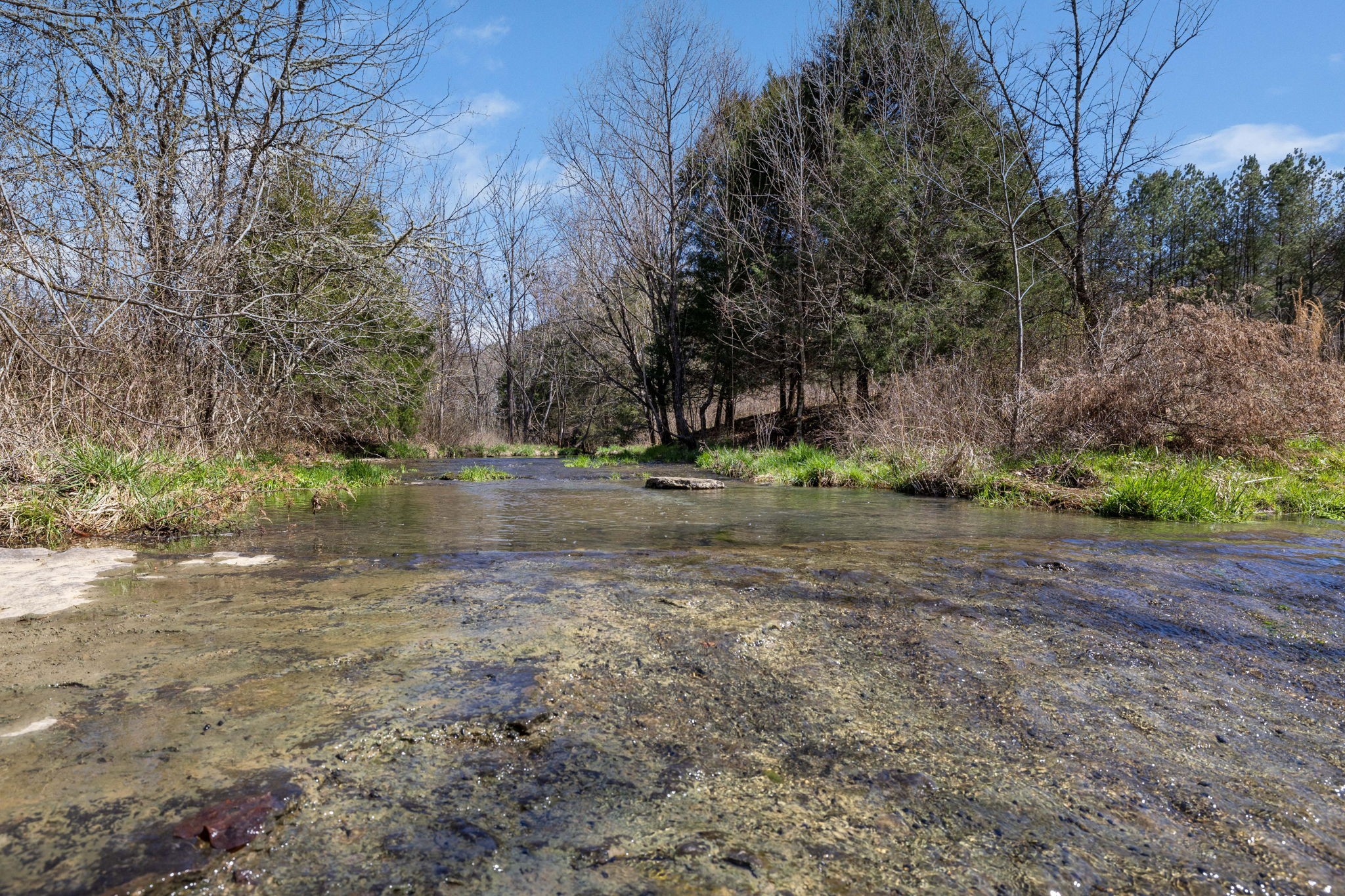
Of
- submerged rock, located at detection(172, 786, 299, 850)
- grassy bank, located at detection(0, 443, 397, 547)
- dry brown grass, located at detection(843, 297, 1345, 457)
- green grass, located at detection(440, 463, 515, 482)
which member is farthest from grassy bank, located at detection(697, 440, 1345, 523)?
grassy bank, located at detection(0, 443, 397, 547)

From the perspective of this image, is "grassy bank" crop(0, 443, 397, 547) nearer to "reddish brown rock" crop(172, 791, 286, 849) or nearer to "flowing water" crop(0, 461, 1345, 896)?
"flowing water" crop(0, 461, 1345, 896)

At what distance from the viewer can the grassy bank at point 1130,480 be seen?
6.93m

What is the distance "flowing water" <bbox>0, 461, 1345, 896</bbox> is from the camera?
134cm

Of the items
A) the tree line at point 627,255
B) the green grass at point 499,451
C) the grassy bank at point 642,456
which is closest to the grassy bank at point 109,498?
the tree line at point 627,255

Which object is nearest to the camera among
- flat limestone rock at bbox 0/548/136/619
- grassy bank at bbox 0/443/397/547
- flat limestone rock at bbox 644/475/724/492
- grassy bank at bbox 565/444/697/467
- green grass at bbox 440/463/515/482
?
flat limestone rock at bbox 0/548/136/619

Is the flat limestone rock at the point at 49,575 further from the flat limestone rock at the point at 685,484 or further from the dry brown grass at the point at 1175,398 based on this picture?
the dry brown grass at the point at 1175,398

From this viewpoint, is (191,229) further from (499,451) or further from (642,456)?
(499,451)

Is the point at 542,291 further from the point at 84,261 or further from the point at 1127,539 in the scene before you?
the point at 1127,539

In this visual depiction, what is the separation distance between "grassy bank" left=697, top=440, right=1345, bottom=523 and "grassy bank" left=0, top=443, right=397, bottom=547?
306 inches

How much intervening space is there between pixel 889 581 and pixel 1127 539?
2937mm

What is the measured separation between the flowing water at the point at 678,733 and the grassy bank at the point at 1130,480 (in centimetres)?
342

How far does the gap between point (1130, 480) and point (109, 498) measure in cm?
889

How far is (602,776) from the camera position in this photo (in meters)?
1.64

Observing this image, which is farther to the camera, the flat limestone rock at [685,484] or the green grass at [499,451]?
the green grass at [499,451]
